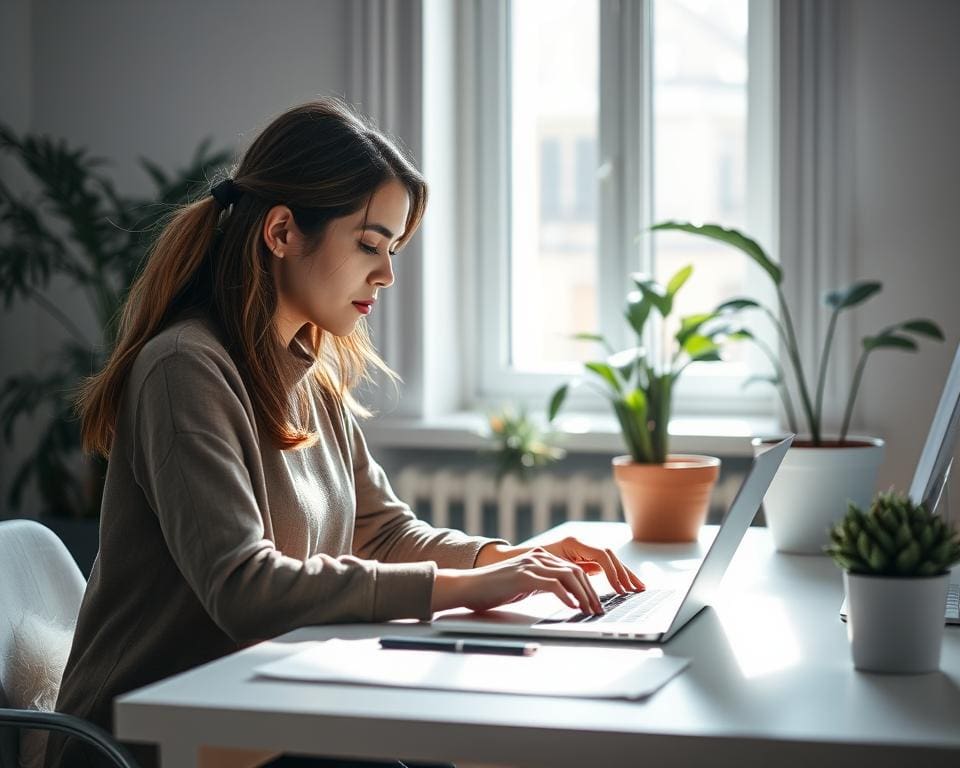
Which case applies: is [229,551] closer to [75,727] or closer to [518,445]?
[75,727]

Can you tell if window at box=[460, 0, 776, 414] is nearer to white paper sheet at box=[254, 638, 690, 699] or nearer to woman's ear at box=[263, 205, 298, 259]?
woman's ear at box=[263, 205, 298, 259]

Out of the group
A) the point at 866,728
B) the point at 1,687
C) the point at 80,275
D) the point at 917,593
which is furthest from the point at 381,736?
the point at 80,275

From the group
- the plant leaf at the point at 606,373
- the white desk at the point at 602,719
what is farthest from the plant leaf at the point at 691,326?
the white desk at the point at 602,719

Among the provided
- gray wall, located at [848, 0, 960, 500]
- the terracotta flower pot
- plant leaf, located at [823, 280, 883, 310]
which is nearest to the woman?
the terracotta flower pot

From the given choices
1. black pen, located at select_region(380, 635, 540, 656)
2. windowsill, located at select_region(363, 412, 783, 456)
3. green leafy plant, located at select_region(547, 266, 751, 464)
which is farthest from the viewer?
windowsill, located at select_region(363, 412, 783, 456)

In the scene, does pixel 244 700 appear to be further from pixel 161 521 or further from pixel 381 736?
pixel 161 521

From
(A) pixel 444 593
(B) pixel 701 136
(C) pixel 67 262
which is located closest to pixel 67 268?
(C) pixel 67 262

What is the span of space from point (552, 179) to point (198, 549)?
216 cm

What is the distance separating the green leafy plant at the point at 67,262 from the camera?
2.95 meters

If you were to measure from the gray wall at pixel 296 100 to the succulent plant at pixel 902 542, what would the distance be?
5.74 feet

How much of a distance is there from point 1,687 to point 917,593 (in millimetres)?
953

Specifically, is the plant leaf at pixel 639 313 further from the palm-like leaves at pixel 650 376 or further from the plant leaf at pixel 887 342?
the plant leaf at pixel 887 342

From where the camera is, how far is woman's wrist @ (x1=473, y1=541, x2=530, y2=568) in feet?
5.01

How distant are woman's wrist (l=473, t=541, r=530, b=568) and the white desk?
0.42m
